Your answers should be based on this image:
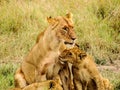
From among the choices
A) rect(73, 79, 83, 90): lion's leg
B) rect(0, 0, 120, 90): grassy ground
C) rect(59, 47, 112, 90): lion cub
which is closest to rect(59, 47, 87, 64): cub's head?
rect(59, 47, 112, 90): lion cub

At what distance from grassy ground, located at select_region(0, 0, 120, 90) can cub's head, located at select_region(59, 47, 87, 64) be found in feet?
7.24

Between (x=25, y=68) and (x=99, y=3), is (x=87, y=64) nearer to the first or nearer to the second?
(x=25, y=68)

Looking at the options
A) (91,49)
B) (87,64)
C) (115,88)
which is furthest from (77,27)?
(87,64)

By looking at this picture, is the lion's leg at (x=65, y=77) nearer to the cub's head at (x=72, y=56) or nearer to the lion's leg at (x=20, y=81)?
the cub's head at (x=72, y=56)

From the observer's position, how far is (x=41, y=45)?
6879 mm

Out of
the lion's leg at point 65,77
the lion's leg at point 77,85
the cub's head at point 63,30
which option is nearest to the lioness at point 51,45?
the cub's head at point 63,30

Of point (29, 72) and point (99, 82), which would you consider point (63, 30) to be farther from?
point (99, 82)

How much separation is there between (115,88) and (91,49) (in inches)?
81.2

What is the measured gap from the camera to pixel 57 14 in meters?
11.1

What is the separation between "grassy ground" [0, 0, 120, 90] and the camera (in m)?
9.89

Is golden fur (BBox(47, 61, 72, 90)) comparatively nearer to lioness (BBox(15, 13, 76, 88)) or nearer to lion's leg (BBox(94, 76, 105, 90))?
lioness (BBox(15, 13, 76, 88))

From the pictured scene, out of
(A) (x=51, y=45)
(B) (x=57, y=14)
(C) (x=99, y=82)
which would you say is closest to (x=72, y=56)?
(A) (x=51, y=45)

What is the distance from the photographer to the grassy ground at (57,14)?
32.4 feet

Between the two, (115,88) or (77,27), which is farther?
(77,27)
